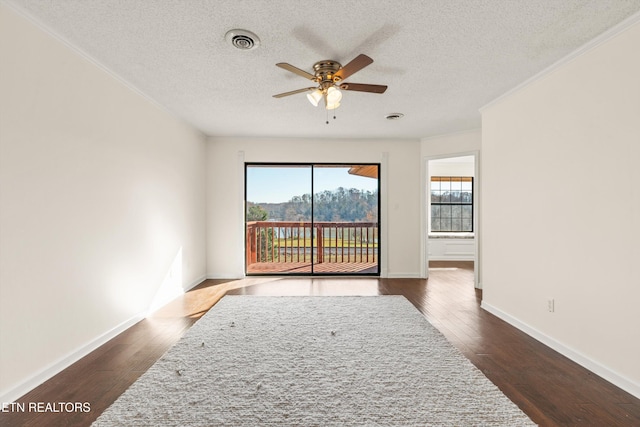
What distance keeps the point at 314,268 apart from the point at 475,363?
3.82 meters

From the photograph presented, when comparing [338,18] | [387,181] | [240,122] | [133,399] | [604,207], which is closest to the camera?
[133,399]

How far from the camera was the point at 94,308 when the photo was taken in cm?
260

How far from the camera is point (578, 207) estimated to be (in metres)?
2.42

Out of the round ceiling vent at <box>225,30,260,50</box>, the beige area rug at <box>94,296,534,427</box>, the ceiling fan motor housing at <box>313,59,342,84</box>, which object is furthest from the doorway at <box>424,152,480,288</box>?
the round ceiling vent at <box>225,30,260,50</box>

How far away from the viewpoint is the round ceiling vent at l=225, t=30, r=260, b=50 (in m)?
2.17

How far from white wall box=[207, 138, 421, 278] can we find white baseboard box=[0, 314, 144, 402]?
2419 mm

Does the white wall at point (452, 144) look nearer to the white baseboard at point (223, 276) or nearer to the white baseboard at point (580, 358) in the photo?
the white baseboard at point (580, 358)

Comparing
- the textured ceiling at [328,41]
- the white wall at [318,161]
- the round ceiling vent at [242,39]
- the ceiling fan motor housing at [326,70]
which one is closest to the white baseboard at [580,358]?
the white wall at [318,161]

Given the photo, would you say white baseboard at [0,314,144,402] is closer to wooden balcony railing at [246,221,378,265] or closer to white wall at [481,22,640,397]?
wooden balcony railing at [246,221,378,265]

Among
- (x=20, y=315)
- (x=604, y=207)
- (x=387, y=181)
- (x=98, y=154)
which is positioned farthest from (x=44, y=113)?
(x=387, y=181)

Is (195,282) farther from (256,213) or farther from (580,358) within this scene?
(580,358)

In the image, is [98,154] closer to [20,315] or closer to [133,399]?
[20,315]

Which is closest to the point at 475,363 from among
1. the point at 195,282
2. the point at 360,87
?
the point at 360,87

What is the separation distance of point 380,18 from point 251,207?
4.29 meters
